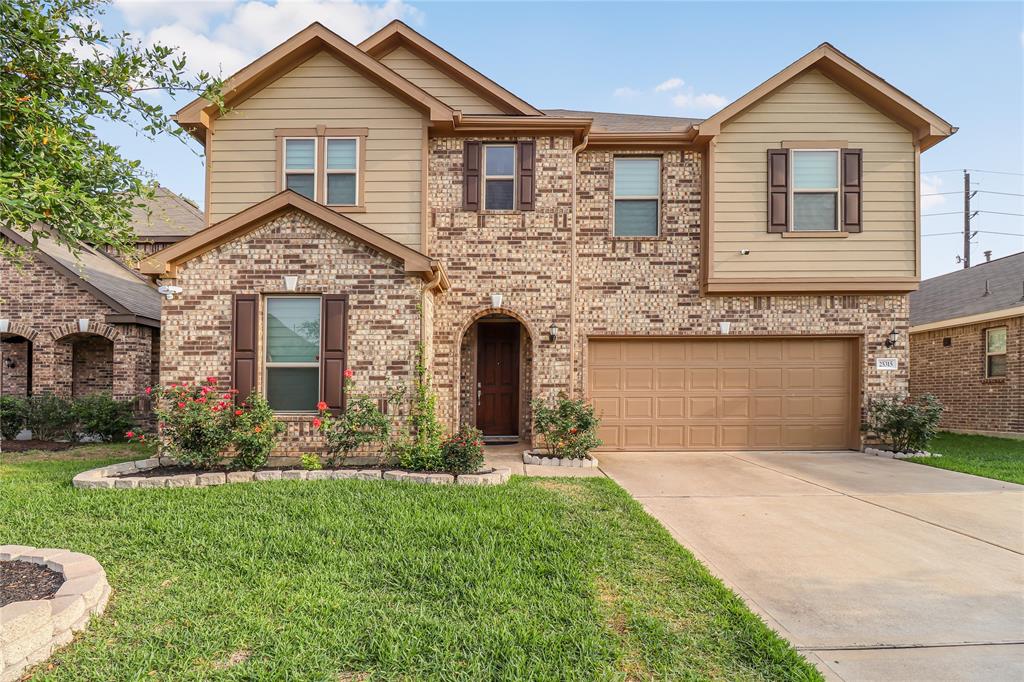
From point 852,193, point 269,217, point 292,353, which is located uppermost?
point 852,193

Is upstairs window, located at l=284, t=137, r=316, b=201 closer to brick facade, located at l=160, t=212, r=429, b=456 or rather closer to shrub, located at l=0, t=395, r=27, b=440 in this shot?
→ brick facade, located at l=160, t=212, r=429, b=456

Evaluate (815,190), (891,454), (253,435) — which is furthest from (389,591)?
(815,190)

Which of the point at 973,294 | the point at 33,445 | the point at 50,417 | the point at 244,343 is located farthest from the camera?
the point at 973,294

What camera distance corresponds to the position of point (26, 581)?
3.54 metres

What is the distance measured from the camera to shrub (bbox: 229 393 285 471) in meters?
6.64

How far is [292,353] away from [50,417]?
5.93 meters

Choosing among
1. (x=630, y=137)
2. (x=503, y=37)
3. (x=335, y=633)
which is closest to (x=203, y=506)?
(x=335, y=633)

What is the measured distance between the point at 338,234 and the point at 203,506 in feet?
13.3

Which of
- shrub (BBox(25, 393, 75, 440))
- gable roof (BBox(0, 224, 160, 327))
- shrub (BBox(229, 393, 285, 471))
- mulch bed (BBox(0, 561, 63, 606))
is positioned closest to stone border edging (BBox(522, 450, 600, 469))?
shrub (BBox(229, 393, 285, 471))

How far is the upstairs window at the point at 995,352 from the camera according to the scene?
12180 mm

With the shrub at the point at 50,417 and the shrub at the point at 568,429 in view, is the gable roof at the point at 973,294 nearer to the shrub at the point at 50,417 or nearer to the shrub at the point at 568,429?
the shrub at the point at 568,429

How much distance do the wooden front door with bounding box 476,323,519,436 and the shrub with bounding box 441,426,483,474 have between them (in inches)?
140

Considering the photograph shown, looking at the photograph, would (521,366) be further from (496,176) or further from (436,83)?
(436,83)

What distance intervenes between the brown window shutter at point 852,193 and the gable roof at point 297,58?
7460 millimetres
